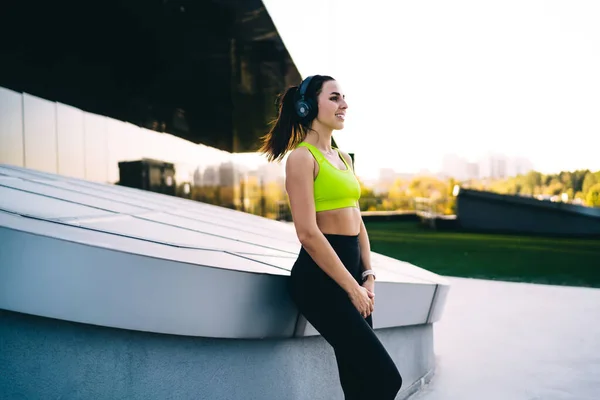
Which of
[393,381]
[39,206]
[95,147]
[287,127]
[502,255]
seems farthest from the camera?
[502,255]

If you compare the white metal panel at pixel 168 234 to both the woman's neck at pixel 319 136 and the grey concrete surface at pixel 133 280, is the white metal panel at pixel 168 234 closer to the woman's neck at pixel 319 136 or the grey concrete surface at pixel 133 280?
the grey concrete surface at pixel 133 280

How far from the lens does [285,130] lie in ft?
7.90

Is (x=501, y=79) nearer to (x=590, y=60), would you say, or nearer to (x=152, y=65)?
(x=590, y=60)

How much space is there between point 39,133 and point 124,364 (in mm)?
8830

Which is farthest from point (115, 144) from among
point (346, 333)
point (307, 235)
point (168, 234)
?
point (346, 333)

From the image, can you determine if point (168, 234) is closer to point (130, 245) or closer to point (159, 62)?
point (130, 245)

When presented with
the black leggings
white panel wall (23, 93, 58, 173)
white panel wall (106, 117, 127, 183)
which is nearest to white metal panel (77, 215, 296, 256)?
the black leggings

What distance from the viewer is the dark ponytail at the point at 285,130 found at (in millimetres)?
2406

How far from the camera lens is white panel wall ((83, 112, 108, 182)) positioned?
11.0m

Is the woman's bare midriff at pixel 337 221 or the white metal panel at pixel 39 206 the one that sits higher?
the white metal panel at pixel 39 206

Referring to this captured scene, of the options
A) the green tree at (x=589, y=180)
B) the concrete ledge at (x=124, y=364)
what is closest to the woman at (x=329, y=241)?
the concrete ledge at (x=124, y=364)

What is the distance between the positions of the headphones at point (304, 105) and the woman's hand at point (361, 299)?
808 mm

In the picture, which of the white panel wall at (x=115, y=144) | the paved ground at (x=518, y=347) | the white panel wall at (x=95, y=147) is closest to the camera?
the paved ground at (x=518, y=347)

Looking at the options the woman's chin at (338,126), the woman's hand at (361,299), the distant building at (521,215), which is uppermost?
the woman's chin at (338,126)
